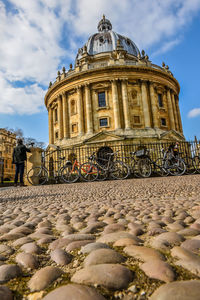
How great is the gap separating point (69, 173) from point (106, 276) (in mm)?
9907

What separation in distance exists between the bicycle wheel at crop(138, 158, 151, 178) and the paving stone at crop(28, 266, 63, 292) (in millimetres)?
10069

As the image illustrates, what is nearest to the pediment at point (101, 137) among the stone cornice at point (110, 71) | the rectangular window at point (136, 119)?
the rectangular window at point (136, 119)

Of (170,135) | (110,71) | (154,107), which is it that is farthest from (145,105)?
(110,71)

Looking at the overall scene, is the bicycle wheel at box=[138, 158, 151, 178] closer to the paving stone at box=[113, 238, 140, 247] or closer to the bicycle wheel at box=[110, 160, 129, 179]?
the bicycle wheel at box=[110, 160, 129, 179]

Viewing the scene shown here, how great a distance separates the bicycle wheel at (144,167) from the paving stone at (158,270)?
32.6 ft

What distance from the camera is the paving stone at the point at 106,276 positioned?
2.78 feet

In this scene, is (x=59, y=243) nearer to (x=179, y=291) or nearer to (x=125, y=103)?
(x=179, y=291)

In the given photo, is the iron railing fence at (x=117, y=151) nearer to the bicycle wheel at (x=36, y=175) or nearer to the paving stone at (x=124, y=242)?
Result: the bicycle wheel at (x=36, y=175)

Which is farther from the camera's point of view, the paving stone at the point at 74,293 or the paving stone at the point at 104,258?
Answer: the paving stone at the point at 104,258

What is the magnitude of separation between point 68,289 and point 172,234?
100cm

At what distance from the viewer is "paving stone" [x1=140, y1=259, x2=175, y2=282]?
884 millimetres

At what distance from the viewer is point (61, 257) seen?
3.97ft

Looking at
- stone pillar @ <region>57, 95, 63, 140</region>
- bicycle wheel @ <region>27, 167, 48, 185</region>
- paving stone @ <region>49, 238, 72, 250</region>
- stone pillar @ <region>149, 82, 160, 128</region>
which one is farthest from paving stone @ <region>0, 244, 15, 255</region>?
stone pillar @ <region>57, 95, 63, 140</region>

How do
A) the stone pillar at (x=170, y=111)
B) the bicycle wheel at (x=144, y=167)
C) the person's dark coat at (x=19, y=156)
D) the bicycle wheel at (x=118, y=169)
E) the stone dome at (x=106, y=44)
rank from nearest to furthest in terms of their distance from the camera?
→ the person's dark coat at (x=19, y=156), the bicycle wheel at (x=118, y=169), the bicycle wheel at (x=144, y=167), the stone pillar at (x=170, y=111), the stone dome at (x=106, y=44)
